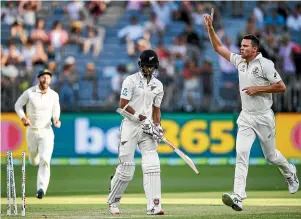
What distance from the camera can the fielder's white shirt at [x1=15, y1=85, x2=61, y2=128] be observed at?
635 inches

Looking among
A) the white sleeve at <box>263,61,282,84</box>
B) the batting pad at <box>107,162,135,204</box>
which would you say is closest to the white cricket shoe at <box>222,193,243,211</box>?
the batting pad at <box>107,162,135,204</box>

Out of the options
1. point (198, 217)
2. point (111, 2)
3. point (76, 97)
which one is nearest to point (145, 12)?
point (111, 2)

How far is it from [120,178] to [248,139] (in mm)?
1753

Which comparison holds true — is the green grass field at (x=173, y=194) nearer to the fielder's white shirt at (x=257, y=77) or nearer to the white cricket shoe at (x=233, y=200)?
the white cricket shoe at (x=233, y=200)

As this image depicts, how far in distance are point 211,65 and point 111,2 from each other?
3.87m

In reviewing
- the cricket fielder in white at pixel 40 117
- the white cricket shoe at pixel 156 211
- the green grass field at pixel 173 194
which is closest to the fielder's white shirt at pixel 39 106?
the cricket fielder in white at pixel 40 117

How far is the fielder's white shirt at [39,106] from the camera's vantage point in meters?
16.1

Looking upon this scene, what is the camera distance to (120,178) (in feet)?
40.0

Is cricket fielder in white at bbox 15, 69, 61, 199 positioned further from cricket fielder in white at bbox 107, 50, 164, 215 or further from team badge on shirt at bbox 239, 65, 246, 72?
team badge on shirt at bbox 239, 65, 246, 72

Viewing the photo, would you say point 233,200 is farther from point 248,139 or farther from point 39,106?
point 39,106

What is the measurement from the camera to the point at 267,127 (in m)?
12.7

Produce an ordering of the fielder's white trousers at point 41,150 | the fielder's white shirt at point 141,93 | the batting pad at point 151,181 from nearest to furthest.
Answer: the batting pad at point 151,181 → the fielder's white shirt at point 141,93 → the fielder's white trousers at point 41,150

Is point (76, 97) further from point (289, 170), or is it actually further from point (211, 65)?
point (289, 170)

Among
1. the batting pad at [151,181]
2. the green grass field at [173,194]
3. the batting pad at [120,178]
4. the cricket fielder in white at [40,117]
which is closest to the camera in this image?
the batting pad at [151,181]
